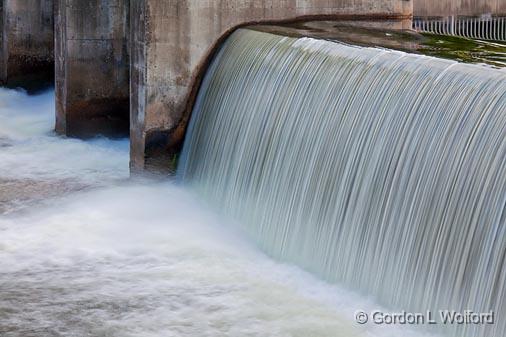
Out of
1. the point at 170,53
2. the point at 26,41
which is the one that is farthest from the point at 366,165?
the point at 26,41

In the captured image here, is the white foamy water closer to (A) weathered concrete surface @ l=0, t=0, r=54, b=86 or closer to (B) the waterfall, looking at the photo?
(B) the waterfall

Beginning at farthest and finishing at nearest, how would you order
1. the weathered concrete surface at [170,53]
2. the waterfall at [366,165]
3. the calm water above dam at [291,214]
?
the weathered concrete surface at [170,53] → the calm water above dam at [291,214] → the waterfall at [366,165]

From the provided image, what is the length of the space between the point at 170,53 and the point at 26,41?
7691 mm

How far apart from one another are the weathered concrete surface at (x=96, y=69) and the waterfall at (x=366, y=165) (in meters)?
3.30

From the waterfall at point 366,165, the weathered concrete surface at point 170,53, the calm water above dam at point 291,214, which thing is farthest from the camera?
the weathered concrete surface at point 170,53

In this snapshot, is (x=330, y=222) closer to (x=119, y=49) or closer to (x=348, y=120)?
(x=348, y=120)

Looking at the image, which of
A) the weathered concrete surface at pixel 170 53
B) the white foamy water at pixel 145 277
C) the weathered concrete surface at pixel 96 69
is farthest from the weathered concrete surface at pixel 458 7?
the white foamy water at pixel 145 277

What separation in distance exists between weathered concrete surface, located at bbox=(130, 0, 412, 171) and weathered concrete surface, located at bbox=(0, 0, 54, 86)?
7043 millimetres

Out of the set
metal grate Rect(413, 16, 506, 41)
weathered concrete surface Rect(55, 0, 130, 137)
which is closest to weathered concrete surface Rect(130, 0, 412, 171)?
weathered concrete surface Rect(55, 0, 130, 137)

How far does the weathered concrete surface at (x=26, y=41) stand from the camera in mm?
20547

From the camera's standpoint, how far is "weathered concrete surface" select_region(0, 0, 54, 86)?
809 inches

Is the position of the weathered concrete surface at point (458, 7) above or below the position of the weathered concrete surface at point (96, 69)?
above

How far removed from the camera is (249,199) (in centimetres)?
1159

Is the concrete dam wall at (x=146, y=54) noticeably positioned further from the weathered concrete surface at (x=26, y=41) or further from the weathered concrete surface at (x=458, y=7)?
the weathered concrete surface at (x=458, y=7)
